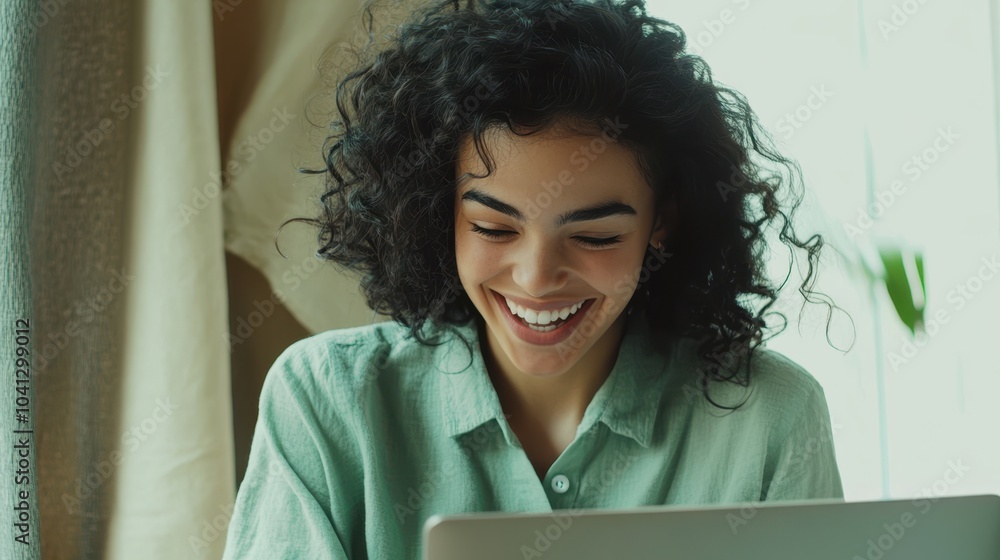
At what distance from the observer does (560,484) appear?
1.08 metres

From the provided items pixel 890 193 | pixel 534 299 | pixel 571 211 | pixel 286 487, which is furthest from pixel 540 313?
pixel 890 193

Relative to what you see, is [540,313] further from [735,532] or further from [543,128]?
[735,532]

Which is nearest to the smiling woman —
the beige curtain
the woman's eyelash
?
the woman's eyelash

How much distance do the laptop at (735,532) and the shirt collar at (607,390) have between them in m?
0.50

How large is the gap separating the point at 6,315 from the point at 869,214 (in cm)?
147

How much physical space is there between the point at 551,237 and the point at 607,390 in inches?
10.3

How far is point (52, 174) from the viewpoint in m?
1.13

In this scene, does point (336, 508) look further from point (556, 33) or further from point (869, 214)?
point (869, 214)

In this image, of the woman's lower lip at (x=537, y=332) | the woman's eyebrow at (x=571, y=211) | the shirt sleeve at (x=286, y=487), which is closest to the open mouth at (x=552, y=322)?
the woman's lower lip at (x=537, y=332)

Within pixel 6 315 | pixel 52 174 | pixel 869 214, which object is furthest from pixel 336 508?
pixel 869 214

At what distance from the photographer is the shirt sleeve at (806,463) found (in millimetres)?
1096

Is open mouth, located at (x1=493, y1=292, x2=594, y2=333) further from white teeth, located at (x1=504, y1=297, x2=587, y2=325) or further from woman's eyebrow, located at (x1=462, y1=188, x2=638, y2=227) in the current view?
woman's eyebrow, located at (x1=462, y1=188, x2=638, y2=227)

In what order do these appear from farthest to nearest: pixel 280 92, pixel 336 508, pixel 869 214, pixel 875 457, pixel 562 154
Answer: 1. pixel 875 457
2. pixel 869 214
3. pixel 280 92
4. pixel 336 508
5. pixel 562 154

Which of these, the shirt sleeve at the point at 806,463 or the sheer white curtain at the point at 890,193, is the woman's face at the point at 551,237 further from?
the sheer white curtain at the point at 890,193
